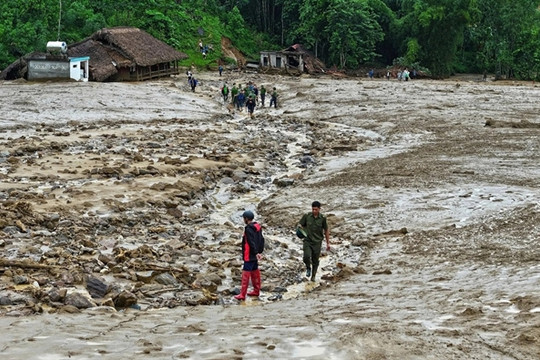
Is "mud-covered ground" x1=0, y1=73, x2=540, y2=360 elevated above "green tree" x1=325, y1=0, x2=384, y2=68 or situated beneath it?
situated beneath

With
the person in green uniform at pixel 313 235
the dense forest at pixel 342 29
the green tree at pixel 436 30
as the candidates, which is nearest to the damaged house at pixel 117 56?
the dense forest at pixel 342 29

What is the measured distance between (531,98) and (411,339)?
33819 mm

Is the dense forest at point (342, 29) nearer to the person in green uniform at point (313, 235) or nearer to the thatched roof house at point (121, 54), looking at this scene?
the thatched roof house at point (121, 54)

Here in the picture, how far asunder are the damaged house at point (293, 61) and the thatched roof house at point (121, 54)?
11756mm

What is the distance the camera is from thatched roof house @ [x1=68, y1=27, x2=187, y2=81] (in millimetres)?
45375

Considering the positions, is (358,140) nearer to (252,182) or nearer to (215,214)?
(252,182)

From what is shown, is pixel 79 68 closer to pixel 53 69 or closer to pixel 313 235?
pixel 53 69

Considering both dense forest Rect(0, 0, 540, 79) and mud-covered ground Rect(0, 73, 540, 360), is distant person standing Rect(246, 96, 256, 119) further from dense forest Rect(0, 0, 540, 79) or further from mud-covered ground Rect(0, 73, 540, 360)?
dense forest Rect(0, 0, 540, 79)

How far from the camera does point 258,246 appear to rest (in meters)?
10.4

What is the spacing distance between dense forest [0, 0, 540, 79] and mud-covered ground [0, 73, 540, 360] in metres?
25.1

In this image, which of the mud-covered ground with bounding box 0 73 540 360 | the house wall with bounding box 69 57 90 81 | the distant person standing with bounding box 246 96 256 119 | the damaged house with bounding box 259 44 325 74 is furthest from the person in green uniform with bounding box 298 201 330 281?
the damaged house with bounding box 259 44 325 74

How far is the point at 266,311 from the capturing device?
9.36 m

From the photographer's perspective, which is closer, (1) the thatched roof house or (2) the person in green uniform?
(2) the person in green uniform

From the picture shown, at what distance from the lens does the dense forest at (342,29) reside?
176 ft
